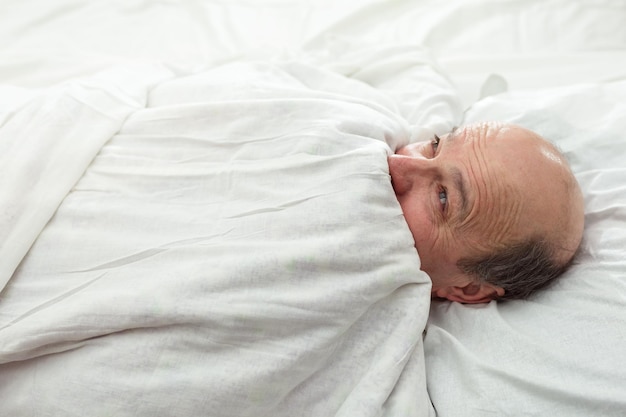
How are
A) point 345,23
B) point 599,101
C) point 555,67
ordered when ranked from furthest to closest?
point 345,23 < point 555,67 < point 599,101

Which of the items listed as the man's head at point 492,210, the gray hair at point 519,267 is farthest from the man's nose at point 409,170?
the gray hair at point 519,267

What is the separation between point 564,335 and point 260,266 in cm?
51

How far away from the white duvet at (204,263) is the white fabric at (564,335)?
0.24 ft

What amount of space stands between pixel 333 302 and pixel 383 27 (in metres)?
1.11

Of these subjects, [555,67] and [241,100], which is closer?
[241,100]

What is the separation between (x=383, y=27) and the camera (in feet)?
5.36

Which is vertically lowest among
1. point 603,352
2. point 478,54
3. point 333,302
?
point 603,352

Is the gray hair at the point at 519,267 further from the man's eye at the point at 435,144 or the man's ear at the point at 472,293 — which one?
the man's eye at the point at 435,144

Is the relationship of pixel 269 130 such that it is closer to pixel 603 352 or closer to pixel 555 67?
pixel 603 352

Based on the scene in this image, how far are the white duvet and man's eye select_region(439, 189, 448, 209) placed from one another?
10 cm

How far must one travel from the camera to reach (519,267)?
933mm

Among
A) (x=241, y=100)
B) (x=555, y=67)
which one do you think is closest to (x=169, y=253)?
(x=241, y=100)

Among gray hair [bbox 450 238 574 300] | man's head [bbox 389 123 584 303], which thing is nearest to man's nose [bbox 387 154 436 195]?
man's head [bbox 389 123 584 303]

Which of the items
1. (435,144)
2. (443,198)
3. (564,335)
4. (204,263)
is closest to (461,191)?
(443,198)
